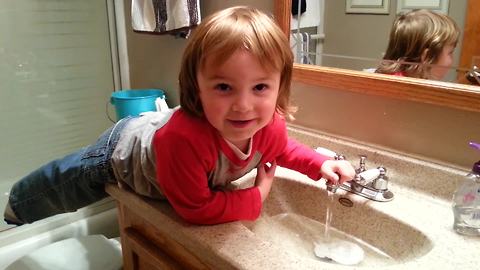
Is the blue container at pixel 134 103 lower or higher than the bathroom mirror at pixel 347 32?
lower

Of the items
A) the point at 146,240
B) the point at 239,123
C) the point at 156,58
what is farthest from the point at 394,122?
the point at 156,58

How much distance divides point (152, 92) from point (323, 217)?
818mm

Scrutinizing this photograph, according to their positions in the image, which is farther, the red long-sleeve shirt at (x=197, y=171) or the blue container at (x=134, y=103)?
the blue container at (x=134, y=103)

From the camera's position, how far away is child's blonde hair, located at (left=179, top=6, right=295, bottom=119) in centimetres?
66

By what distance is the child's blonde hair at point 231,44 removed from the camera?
660mm

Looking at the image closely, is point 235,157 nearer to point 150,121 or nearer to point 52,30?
point 150,121

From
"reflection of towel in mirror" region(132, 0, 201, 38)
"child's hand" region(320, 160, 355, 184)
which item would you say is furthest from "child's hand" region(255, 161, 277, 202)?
"reflection of towel in mirror" region(132, 0, 201, 38)

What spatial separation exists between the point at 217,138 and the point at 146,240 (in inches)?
11.6

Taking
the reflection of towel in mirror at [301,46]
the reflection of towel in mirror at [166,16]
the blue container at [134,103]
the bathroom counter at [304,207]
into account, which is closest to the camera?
the bathroom counter at [304,207]

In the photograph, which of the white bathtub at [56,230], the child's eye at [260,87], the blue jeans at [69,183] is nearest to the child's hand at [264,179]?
the child's eye at [260,87]

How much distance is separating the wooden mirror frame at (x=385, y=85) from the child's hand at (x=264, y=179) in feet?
0.83

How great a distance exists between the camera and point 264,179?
0.85m

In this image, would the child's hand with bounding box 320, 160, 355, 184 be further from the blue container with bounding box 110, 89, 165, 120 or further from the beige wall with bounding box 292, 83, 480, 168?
the blue container with bounding box 110, 89, 165, 120

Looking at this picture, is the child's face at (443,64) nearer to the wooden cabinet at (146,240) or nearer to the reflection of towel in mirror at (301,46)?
the reflection of towel in mirror at (301,46)
